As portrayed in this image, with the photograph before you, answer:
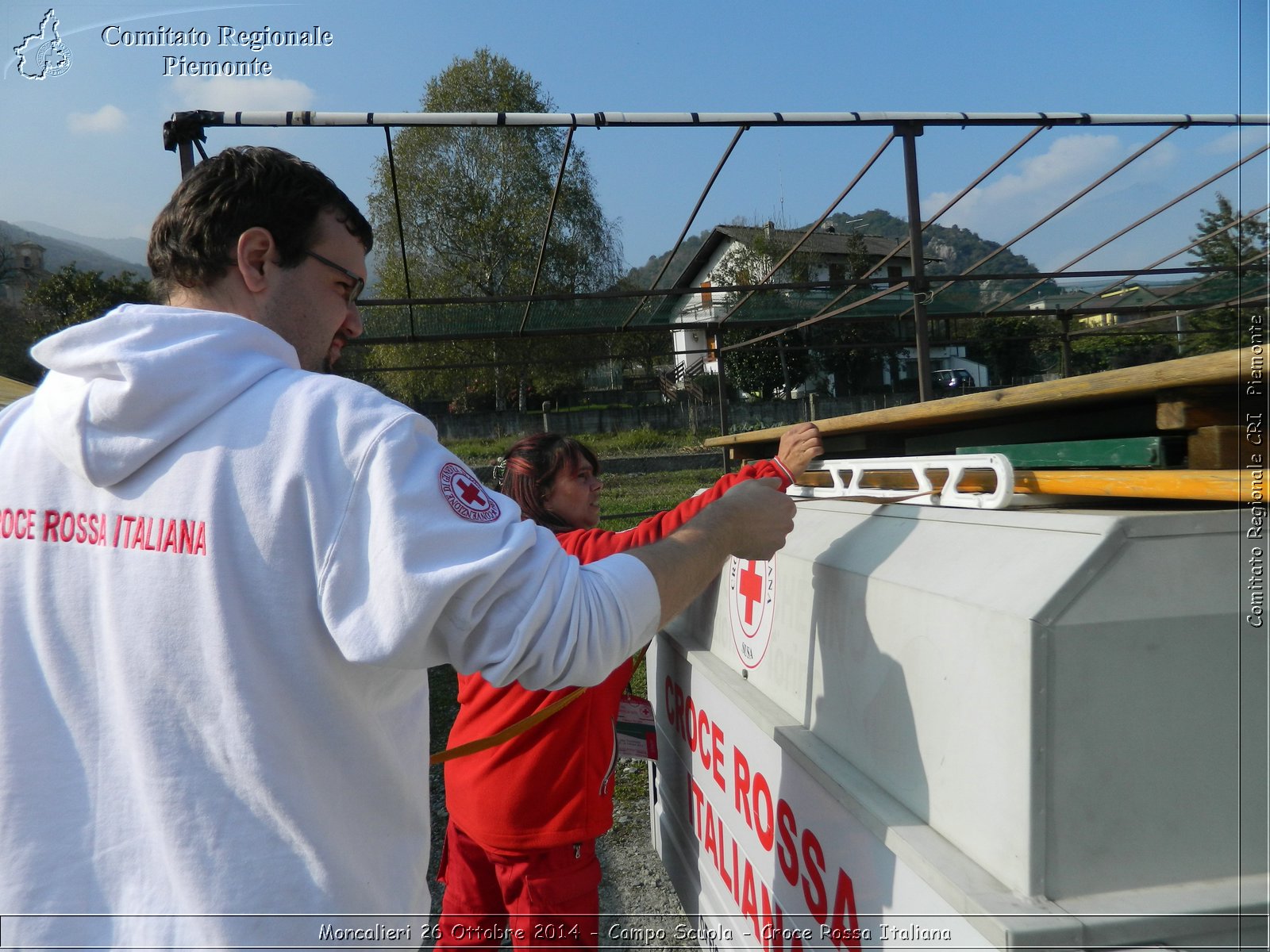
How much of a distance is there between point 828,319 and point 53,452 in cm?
852

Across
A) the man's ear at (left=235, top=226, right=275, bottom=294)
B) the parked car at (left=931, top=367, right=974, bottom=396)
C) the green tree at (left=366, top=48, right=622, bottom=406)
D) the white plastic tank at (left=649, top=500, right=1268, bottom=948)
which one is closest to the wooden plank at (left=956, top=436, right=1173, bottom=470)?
the white plastic tank at (left=649, top=500, right=1268, bottom=948)

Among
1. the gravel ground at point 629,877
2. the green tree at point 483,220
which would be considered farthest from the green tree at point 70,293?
the gravel ground at point 629,877

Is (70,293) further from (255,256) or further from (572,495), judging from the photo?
(255,256)

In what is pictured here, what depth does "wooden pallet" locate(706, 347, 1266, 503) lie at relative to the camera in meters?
1.05

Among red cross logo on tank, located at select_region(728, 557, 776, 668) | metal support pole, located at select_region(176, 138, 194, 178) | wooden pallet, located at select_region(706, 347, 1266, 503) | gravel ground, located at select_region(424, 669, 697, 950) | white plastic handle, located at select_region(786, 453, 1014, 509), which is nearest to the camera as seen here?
wooden pallet, located at select_region(706, 347, 1266, 503)

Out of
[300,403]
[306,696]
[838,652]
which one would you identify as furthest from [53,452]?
[838,652]

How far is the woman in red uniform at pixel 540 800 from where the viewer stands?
1.99 meters

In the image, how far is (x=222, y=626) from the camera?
3.07 feet

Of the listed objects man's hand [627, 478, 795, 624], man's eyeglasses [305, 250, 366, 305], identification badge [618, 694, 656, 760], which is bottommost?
identification badge [618, 694, 656, 760]

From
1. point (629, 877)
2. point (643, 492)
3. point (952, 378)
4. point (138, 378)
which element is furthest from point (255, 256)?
point (952, 378)

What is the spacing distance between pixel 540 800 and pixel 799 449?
1049mm

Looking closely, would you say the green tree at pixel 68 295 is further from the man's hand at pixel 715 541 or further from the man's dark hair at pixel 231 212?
the man's hand at pixel 715 541

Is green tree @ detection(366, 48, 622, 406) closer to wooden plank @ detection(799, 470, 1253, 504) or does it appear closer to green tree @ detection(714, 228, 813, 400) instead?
Answer: green tree @ detection(714, 228, 813, 400)

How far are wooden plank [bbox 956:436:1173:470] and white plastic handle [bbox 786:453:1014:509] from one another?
0.21ft
